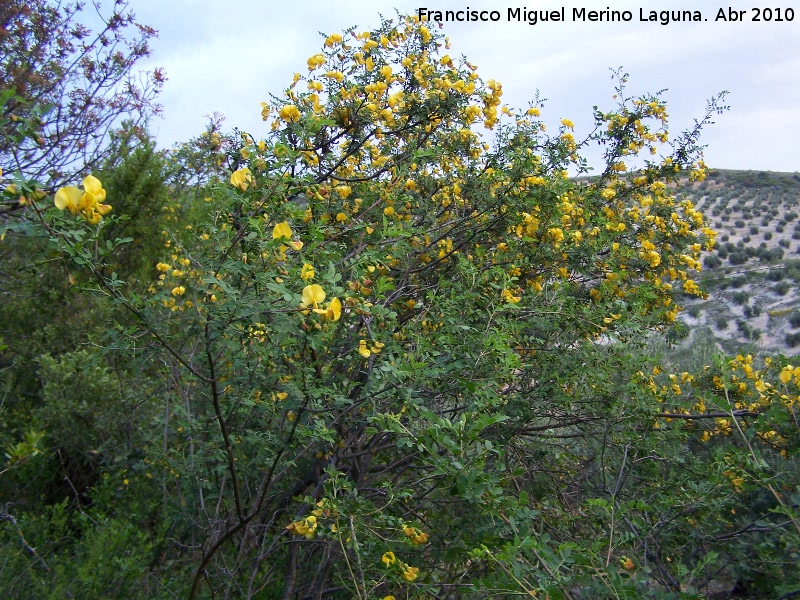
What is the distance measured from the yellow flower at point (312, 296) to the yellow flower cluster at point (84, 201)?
461 mm

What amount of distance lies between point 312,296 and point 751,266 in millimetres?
18858

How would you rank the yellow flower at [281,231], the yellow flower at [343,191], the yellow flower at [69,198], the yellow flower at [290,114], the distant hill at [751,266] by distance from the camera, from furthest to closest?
the distant hill at [751,266]
the yellow flower at [343,191]
the yellow flower at [290,114]
the yellow flower at [281,231]
the yellow flower at [69,198]

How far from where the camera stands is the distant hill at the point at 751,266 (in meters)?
12.7

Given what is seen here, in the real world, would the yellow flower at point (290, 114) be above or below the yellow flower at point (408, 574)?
above

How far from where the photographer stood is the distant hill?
41.8ft

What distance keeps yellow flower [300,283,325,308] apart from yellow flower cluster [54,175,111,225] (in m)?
0.46

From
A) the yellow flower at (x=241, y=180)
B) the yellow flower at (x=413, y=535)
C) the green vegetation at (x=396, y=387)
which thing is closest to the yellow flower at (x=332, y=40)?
the green vegetation at (x=396, y=387)

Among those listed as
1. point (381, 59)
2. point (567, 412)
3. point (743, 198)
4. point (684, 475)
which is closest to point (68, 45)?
point (381, 59)

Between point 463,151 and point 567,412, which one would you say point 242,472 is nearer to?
point 567,412

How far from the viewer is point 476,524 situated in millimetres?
1765

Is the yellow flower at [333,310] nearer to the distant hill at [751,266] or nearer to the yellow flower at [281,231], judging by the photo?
the yellow flower at [281,231]

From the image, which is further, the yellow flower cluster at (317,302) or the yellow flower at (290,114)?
the yellow flower at (290,114)

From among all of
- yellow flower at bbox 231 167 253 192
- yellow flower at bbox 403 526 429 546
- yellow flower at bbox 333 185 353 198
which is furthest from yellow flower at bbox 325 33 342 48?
yellow flower at bbox 403 526 429 546

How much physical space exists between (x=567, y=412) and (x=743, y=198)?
80.9ft
